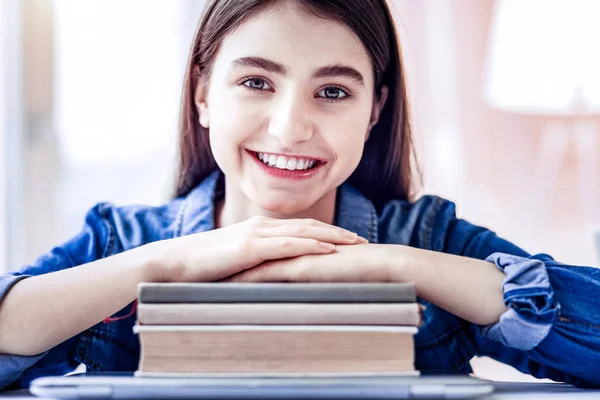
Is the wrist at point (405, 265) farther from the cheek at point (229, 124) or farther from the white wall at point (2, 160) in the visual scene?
the white wall at point (2, 160)

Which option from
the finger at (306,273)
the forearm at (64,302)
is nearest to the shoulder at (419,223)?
the finger at (306,273)

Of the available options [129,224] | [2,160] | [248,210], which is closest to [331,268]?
[248,210]

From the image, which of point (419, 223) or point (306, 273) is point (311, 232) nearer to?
point (306, 273)

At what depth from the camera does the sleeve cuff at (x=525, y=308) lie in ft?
2.92

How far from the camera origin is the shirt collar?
1230 millimetres

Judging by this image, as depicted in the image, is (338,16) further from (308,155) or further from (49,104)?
(49,104)

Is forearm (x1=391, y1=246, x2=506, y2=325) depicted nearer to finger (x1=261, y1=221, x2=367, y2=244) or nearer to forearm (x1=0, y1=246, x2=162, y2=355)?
finger (x1=261, y1=221, x2=367, y2=244)

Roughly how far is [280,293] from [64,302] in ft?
1.10

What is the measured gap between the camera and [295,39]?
1040mm

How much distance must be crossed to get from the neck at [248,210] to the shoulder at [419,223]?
9 centimetres

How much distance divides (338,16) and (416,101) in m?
1.96

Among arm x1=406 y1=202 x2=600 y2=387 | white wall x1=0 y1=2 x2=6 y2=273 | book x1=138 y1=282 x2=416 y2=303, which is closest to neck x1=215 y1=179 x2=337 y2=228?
arm x1=406 y1=202 x2=600 y2=387

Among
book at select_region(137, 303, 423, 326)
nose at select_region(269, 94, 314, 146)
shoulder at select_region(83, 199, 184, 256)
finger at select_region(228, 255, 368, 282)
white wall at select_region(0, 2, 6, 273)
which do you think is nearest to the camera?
book at select_region(137, 303, 423, 326)

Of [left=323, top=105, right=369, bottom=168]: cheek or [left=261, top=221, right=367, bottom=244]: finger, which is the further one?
[left=323, top=105, right=369, bottom=168]: cheek
